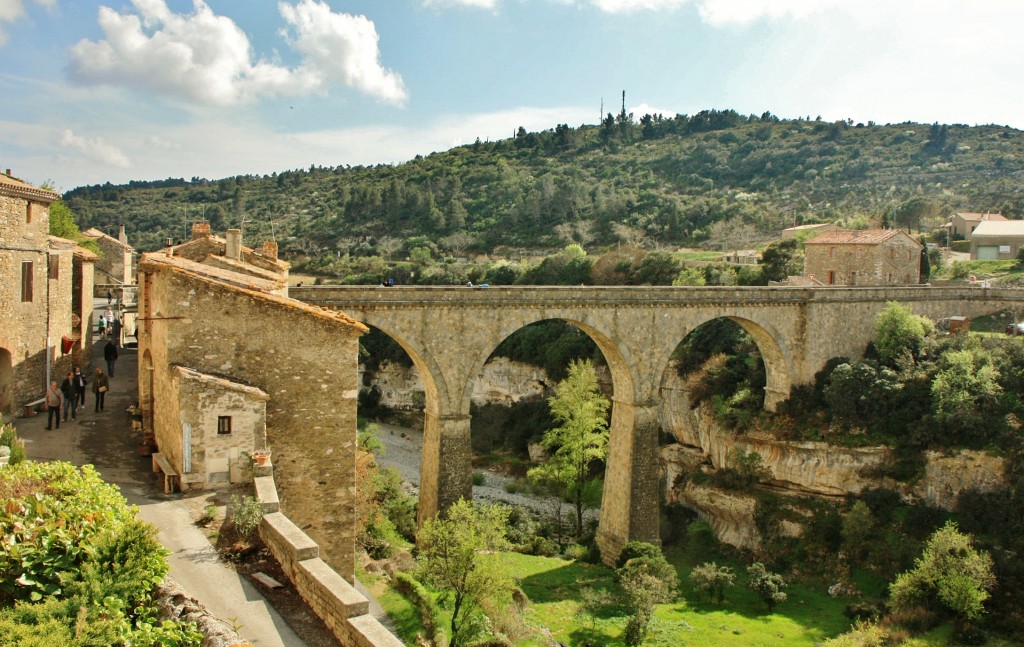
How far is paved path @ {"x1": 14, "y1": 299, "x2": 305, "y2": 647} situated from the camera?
28.4 feet

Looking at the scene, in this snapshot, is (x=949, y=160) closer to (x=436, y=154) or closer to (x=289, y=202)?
(x=436, y=154)

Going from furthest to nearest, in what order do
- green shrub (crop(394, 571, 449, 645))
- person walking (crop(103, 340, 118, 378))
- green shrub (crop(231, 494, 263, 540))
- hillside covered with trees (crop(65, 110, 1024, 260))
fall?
1. hillside covered with trees (crop(65, 110, 1024, 260))
2. person walking (crop(103, 340, 118, 378))
3. green shrub (crop(394, 571, 449, 645))
4. green shrub (crop(231, 494, 263, 540))

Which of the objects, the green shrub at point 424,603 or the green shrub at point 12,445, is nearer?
the green shrub at point 12,445

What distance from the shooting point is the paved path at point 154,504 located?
8.66m

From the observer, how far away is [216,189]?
343 ft

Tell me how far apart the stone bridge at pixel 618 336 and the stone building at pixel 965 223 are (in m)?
25.5

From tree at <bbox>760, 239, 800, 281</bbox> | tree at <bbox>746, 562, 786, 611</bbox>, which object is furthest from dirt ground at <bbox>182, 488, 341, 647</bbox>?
tree at <bbox>760, 239, 800, 281</bbox>

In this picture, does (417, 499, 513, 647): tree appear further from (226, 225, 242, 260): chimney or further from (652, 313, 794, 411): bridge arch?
(652, 313, 794, 411): bridge arch

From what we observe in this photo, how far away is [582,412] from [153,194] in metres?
94.1

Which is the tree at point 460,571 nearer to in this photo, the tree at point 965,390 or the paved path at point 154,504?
the paved path at point 154,504

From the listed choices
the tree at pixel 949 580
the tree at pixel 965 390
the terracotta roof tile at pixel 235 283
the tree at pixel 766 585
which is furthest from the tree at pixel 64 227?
the tree at pixel 965 390

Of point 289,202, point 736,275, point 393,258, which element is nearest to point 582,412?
point 736,275

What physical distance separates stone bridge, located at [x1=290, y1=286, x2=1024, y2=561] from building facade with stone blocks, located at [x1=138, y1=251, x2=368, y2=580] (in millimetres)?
6977

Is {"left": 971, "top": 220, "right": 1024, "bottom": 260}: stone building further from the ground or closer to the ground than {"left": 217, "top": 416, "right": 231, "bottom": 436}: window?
further from the ground
